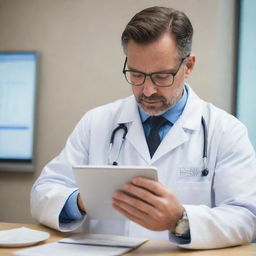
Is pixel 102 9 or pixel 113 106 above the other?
pixel 102 9

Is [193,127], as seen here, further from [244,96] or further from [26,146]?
[26,146]

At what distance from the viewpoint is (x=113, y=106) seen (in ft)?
6.17

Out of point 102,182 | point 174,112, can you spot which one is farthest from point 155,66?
point 102,182

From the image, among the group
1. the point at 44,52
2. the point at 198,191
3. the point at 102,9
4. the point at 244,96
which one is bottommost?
the point at 198,191

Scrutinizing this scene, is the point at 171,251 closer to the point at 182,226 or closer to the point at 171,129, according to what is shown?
the point at 182,226

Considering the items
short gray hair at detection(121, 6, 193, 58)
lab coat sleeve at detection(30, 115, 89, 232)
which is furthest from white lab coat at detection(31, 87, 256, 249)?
short gray hair at detection(121, 6, 193, 58)

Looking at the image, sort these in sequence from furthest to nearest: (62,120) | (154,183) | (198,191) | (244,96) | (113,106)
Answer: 1. (62,120)
2. (244,96)
3. (113,106)
4. (198,191)
5. (154,183)

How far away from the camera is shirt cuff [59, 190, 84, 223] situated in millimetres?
1512

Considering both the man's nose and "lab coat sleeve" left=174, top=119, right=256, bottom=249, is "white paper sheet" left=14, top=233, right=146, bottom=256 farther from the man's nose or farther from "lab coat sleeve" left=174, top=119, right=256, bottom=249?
the man's nose

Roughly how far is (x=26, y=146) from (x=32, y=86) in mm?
376

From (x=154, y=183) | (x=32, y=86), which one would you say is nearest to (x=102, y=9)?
(x=32, y=86)

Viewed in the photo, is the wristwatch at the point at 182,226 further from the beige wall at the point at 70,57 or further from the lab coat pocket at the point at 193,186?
the beige wall at the point at 70,57

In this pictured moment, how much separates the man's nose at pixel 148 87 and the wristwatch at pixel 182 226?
0.45 meters

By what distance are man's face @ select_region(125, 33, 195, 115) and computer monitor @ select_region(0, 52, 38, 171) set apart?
4.51ft
